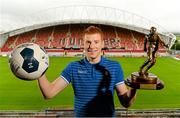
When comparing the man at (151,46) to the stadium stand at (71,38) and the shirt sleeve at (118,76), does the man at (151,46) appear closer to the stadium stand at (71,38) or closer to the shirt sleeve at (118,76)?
the shirt sleeve at (118,76)

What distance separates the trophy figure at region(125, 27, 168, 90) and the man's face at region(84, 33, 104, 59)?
62 centimetres

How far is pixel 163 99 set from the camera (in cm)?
1527

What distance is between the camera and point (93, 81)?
11.2ft

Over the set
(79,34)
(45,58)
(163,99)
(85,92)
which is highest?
(79,34)

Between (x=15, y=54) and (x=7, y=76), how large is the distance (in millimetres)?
19593

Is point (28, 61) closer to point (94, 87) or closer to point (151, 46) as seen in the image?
point (94, 87)

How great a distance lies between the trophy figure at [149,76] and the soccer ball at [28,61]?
3.48ft

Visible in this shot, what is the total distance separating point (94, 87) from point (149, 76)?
4.41 feet

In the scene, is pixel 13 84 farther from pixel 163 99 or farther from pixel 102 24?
pixel 102 24

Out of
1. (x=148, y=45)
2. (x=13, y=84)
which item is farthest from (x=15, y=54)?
(x=13, y=84)

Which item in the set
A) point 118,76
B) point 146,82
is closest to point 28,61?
point 118,76

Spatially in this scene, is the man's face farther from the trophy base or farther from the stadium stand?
the stadium stand

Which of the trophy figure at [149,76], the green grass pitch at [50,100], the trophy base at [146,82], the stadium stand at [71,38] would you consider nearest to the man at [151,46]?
the trophy figure at [149,76]

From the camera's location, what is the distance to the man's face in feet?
11.2
